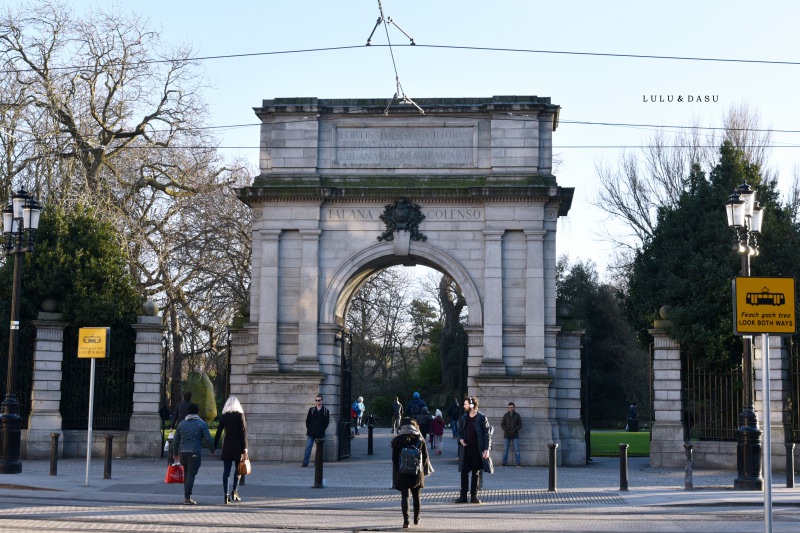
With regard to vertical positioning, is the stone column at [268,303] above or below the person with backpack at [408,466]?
above

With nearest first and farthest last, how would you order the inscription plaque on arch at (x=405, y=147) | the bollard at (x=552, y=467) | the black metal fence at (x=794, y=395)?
the bollard at (x=552, y=467) → the black metal fence at (x=794, y=395) → the inscription plaque on arch at (x=405, y=147)

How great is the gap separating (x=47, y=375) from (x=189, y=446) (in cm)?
1134

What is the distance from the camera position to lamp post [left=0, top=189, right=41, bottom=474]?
21.1 meters

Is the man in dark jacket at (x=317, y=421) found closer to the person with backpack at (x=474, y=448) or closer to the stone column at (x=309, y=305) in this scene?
the stone column at (x=309, y=305)

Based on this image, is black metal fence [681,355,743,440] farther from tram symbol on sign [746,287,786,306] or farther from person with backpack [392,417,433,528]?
tram symbol on sign [746,287,786,306]

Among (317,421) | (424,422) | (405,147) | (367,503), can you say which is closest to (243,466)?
(367,503)

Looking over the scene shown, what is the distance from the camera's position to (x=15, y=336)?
21.9 meters

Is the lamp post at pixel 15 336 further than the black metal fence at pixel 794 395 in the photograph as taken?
No

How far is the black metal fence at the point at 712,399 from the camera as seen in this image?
83.3ft

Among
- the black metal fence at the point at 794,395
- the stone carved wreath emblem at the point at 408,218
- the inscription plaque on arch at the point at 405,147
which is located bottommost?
the black metal fence at the point at 794,395

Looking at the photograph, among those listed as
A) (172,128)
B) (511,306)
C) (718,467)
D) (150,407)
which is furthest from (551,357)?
(172,128)

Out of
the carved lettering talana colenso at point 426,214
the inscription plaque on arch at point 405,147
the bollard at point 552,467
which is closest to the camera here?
the bollard at point 552,467

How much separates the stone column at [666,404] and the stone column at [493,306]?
150 inches

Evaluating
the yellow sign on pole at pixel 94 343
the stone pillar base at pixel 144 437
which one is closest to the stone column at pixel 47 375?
the stone pillar base at pixel 144 437
